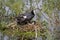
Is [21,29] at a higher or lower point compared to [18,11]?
lower

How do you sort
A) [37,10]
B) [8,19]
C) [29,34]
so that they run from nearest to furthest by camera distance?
1. [29,34]
2. [8,19]
3. [37,10]

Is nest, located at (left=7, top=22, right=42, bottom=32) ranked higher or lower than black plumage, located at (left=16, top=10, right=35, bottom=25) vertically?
lower

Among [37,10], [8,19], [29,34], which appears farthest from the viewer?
[37,10]

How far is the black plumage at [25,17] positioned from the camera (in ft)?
6.00

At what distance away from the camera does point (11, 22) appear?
1808 mm

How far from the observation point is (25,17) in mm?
1860

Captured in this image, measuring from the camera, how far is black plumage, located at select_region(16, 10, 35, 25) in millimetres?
1828

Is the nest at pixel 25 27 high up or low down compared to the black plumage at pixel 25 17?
down

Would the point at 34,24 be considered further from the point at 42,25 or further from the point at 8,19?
the point at 8,19

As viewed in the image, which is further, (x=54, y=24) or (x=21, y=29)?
(x=54, y=24)

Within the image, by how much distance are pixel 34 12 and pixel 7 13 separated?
0.29m

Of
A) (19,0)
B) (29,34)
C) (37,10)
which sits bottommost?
(29,34)

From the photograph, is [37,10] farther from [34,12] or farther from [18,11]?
[18,11]

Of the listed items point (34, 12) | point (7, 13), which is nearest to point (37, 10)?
point (34, 12)
